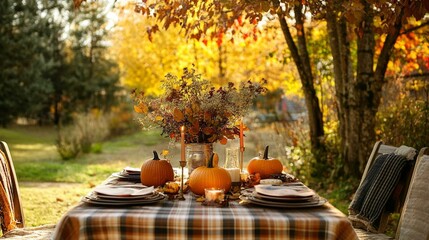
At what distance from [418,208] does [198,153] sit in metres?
1.24

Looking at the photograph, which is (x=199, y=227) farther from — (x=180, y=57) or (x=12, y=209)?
(x=180, y=57)

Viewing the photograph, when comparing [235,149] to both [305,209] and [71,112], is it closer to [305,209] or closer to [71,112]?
[305,209]

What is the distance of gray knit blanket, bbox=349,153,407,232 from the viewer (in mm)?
3359

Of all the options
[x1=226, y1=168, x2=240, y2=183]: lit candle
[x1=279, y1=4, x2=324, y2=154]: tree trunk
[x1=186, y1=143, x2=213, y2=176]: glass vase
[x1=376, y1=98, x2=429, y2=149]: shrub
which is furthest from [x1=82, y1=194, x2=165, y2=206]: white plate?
[x1=279, y1=4, x2=324, y2=154]: tree trunk

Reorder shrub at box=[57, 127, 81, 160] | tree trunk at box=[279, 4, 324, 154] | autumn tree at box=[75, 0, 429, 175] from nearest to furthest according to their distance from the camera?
autumn tree at box=[75, 0, 429, 175] < tree trunk at box=[279, 4, 324, 154] < shrub at box=[57, 127, 81, 160]

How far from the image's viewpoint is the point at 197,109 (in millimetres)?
3119

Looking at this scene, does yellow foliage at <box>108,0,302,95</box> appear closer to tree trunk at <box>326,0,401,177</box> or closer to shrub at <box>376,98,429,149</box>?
tree trunk at <box>326,0,401,177</box>

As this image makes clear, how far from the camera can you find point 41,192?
7.97m

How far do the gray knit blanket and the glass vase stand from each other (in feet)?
3.52

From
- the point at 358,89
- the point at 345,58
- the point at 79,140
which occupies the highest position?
the point at 345,58

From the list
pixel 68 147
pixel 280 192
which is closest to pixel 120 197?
pixel 280 192

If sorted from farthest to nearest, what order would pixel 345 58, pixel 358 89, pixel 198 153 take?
1. pixel 345 58
2. pixel 358 89
3. pixel 198 153

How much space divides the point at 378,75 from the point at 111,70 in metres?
19.8

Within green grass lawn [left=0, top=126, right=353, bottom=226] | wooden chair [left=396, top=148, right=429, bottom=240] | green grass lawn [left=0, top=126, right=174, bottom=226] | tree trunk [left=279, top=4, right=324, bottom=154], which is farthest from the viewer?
tree trunk [left=279, top=4, right=324, bottom=154]
